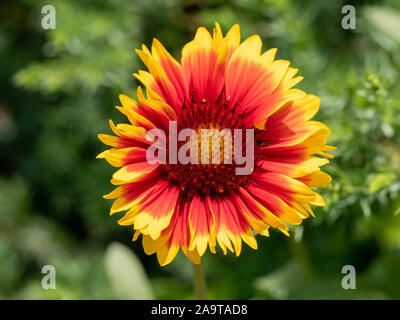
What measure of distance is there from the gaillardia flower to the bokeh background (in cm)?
21

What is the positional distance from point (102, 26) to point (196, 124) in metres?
0.66

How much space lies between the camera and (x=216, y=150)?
1046mm

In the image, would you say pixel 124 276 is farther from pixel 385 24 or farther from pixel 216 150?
pixel 385 24

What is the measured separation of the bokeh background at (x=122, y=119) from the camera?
1330 mm

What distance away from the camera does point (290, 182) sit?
947 millimetres

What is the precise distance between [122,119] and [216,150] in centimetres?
74

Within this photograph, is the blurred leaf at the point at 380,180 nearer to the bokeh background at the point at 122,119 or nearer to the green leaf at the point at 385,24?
the bokeh background at the point at 122,119

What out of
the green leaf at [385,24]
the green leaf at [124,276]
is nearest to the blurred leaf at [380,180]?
the green leaf at [385,24]

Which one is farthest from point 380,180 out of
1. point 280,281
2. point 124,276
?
point 124,276

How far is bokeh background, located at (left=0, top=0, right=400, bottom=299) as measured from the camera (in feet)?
4.36

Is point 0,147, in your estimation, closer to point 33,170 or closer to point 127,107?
point 33,170

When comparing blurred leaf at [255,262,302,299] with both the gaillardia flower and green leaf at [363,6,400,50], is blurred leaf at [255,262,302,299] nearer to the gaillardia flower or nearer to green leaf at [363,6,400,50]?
the gaillardia flower

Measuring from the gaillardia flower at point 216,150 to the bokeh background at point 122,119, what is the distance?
207 mm

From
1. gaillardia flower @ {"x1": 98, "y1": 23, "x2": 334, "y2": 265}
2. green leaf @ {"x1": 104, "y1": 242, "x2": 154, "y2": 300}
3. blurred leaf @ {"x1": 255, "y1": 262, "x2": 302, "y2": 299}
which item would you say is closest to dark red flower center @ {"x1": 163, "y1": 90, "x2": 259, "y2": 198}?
gaillardia flower @ {"x1": 98, "y1": 23, "x2": 334, "y2": 265}
